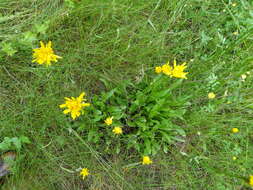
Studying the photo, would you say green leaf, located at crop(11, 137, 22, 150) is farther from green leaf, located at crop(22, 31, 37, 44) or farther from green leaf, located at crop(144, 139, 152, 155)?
green leaf, located at crop(144, 139, 152, 155)

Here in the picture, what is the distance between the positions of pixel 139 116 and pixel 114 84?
35 cm

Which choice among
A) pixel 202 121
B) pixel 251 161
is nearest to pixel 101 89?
pixel 202 121

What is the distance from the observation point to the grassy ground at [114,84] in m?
1.88

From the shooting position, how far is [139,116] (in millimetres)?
1813

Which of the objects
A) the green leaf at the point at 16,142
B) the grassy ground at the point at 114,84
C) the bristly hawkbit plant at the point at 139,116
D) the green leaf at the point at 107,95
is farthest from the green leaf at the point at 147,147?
the green leaf at the point at 16,142

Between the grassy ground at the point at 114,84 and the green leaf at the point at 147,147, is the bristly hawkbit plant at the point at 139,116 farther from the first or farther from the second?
the grassy ground at the point at 114,84

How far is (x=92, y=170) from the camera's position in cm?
191

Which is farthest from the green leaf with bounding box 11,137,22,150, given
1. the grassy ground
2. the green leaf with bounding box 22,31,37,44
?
the green leaf with bounding box 22,31,37,44

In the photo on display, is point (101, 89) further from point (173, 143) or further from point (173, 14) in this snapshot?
point (173, 14)

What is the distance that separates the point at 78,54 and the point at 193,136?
1.25m

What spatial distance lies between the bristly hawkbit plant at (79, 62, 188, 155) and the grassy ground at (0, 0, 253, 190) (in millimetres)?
134

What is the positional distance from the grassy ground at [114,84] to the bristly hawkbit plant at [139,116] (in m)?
0.13

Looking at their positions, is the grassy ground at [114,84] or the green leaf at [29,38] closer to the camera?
the green leaf at [29,38]

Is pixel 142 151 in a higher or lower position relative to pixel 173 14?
lower
